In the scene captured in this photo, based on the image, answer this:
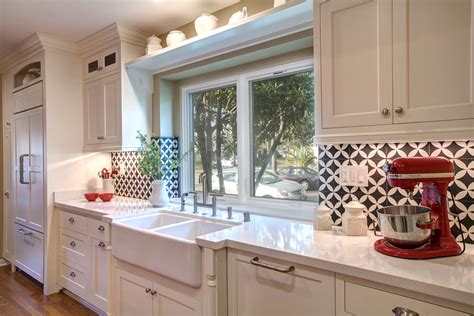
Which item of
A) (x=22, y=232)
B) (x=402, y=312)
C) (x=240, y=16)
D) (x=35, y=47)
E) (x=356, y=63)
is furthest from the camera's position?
(x=22, y=232)

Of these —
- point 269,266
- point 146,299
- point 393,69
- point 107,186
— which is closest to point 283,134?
point 393,69

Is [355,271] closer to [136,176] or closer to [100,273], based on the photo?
[100,273]

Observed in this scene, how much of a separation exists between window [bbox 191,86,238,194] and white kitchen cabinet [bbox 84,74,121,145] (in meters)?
0.69

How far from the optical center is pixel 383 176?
1688mm

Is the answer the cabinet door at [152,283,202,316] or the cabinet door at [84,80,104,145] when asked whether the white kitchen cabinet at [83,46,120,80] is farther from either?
the cabinet door at [152,283,202,316]

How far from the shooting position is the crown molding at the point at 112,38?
2785mm

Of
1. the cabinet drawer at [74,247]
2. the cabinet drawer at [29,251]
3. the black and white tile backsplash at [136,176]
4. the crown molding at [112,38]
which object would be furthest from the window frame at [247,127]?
the cabinet drawer at [29,251]

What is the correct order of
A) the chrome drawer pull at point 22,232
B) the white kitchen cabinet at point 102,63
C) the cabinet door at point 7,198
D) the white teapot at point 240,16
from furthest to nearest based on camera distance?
the cabinet door at point 7,198 < the chrome drawer pull at point 22,232 < the white kitchen cabinet at point 102,63 < the white teapot at point 240,16

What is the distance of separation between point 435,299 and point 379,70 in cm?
93

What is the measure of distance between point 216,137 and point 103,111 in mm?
1122

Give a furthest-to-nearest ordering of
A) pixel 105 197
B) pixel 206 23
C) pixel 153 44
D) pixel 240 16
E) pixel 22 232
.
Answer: pixel 22 232 → pixel 105 197 → pixel 153 44 → pixel 206 23 → pixel 240 16

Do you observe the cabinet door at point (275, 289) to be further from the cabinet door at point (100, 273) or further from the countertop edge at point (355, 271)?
the cabinet door at point (100, 273)

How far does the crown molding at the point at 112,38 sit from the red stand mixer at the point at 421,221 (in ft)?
8.01

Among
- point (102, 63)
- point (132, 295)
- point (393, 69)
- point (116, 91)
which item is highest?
point (102, 63)
